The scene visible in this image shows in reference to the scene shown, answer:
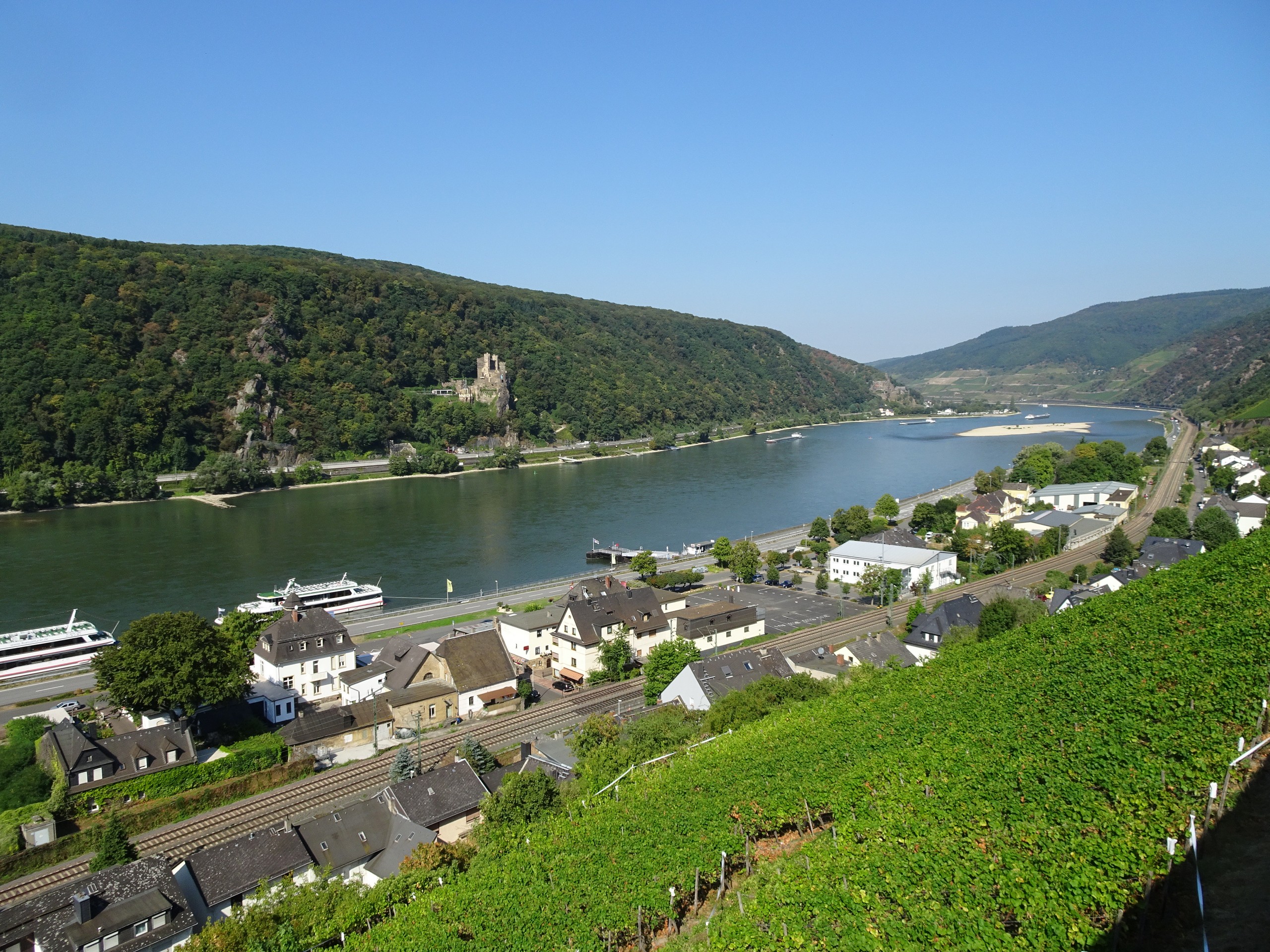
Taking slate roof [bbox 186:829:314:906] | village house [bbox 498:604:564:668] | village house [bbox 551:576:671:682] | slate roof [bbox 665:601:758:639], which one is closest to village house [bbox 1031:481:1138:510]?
slate roof [bbox 665:601:758:639]

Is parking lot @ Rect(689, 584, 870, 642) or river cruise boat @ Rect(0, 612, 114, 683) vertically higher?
river cruise boat @ Rect(0, 612, 114, 683)

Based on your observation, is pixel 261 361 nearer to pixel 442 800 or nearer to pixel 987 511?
pixel 987 511

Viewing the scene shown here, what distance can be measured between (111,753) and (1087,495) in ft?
157

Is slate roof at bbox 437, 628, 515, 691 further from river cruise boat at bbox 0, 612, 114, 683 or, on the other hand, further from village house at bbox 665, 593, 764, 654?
river cruise boat at bbox 0, 612, 114, 683

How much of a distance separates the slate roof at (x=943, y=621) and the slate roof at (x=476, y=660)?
11.1 m

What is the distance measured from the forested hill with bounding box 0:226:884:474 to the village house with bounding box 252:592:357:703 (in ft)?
139

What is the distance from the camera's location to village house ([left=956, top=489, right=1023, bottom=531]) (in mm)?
40281

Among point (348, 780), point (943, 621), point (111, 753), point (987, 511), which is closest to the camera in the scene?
point (111, 753)

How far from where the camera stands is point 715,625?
23.7m

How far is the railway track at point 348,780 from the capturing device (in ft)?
42.5

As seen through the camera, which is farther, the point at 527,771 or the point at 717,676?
the point at 717,676

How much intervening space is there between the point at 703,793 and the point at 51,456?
5908cm

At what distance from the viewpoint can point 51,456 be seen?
53312 mm

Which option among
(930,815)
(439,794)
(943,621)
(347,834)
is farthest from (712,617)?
(930,815)
